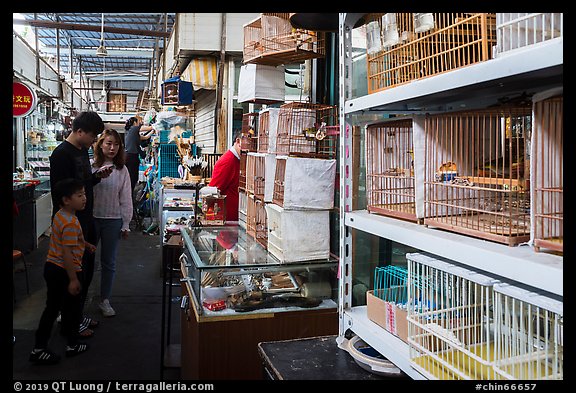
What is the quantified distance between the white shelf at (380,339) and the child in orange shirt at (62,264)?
8.81ft

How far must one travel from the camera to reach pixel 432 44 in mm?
1816

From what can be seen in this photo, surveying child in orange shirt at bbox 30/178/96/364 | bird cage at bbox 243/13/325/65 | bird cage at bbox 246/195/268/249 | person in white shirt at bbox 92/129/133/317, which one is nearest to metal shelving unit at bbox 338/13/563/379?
bird cage at bbox 243/13/325/65

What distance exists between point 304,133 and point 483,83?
1933mm

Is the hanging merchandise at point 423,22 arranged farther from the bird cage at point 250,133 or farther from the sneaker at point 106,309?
the sneaker at point 106,309

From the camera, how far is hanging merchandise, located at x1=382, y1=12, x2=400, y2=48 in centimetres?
200

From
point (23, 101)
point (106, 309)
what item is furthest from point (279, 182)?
point (23, 101)

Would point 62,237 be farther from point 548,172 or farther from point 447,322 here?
point 548,172

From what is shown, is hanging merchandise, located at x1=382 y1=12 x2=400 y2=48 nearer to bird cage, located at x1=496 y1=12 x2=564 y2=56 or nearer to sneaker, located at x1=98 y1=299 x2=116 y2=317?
bird cage, located at x1=496 y1=12 x2=564 y2=56

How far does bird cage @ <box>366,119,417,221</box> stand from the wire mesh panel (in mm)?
993

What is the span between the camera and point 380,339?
6.36 ft

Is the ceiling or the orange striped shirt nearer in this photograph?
the orange striped shirt

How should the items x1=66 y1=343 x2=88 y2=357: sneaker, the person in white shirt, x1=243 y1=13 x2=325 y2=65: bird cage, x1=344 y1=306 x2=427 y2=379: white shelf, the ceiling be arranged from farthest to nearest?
the ceiling → the person in white shirt → x1=66 y1=343 x2=88 y2=357: sneaker → x1=243 y1=13 x2=325 y2=65: bird cage → x1=344 y1=306 x2=427 y2=379: white shelf

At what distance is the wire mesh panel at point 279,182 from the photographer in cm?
323

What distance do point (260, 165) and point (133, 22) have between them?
16051 mm
